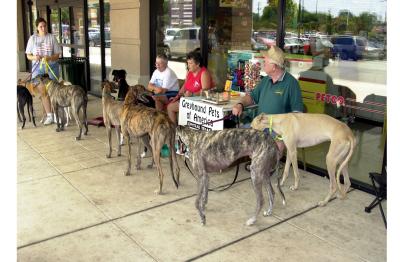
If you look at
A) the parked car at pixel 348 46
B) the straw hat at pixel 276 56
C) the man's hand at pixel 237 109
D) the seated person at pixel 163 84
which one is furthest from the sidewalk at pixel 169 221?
the parked car at pixel 348 46

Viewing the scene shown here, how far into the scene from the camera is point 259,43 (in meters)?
6.27

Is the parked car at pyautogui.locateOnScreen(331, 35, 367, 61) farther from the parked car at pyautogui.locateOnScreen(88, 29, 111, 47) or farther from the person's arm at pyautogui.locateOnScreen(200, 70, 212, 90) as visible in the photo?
the parked car at pyautogui.locateOnScreen(88, 29, 111, 47)

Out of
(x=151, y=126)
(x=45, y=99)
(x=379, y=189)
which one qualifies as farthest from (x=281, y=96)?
(x=45, y=99)

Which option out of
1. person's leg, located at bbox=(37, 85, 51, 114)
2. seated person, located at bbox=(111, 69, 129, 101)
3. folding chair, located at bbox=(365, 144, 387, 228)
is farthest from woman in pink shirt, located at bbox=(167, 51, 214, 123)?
person's leg, located at bbox=(37, 85, 51, 114)

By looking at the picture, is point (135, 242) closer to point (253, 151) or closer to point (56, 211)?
point (56, 211)

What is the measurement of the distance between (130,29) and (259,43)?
11.8 ft

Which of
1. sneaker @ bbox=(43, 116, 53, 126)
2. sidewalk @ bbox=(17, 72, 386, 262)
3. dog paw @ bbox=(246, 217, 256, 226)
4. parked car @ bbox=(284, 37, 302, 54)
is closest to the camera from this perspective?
sidewalk @ bbox=(17, 72, 386, 262)

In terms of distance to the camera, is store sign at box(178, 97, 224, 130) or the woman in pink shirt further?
the woman in pink shirt

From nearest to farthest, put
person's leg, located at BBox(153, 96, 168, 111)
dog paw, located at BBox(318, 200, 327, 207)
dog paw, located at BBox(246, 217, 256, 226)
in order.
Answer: dog paw, located at BBox(246, 217, 256, 226)
dog paw, located at BBox(318, 200, 327, 207)
person's leg, located at BBox(153, 96, 168, 111)

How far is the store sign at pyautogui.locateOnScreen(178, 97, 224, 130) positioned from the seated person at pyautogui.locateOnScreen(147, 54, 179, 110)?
28.7 inches

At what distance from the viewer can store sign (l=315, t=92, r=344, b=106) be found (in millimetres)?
5191

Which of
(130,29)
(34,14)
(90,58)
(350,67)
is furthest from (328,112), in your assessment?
(34,14)

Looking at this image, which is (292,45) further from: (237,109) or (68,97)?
(68,97)

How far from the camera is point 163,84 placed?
638 centimetres
